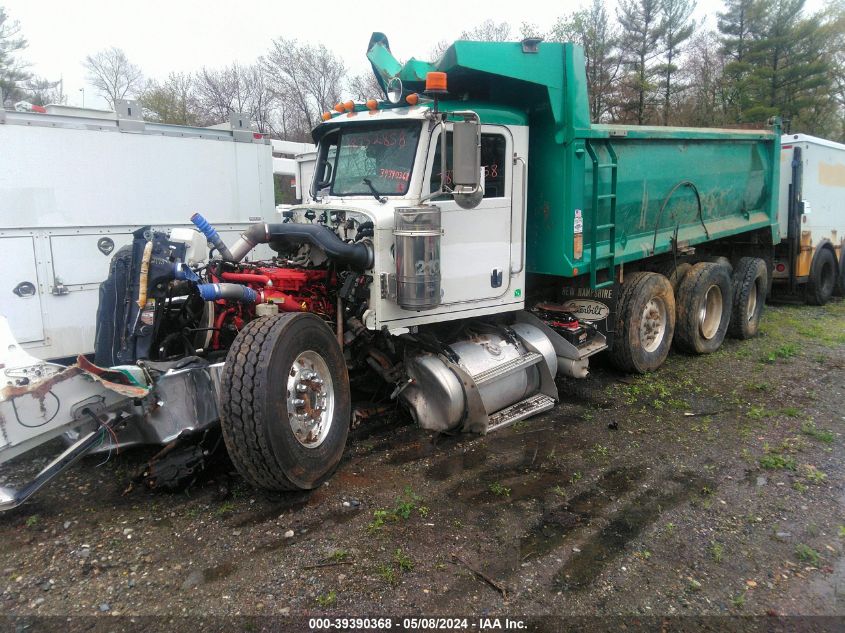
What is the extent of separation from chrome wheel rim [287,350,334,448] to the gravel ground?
1.36 feet

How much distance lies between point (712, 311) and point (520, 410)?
4.16 metres

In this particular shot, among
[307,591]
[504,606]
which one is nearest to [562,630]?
[504,606]

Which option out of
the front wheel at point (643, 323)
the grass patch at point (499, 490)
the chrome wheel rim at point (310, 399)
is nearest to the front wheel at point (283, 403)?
the chrome wheel rim at point (310, 399)

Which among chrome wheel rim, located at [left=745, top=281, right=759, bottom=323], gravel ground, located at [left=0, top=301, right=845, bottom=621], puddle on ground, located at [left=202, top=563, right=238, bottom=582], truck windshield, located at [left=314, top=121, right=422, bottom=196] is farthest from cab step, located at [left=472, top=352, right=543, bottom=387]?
chrome wheel rim, located at [left=745, top=281, right=759, bottom=323]

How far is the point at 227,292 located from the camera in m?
4.29

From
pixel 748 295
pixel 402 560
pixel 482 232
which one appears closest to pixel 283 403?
pixel 402 560

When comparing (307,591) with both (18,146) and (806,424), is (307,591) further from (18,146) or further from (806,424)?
(18,146)

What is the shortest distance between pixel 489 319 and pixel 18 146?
508 cm

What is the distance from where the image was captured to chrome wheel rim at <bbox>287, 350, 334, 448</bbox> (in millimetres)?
4199

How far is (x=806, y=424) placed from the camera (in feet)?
18.2

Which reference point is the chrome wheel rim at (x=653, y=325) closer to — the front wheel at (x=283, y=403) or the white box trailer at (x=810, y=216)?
the front wheel at (x=283, y=403)

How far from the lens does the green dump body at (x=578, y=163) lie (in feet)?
17.8

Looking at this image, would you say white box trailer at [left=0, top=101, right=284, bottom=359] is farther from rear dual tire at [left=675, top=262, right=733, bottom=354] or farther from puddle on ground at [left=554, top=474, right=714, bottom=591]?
rear dual tire at [left=675, top=262, right=733, bottom=354]

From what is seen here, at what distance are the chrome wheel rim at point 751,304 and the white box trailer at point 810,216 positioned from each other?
2.29m
